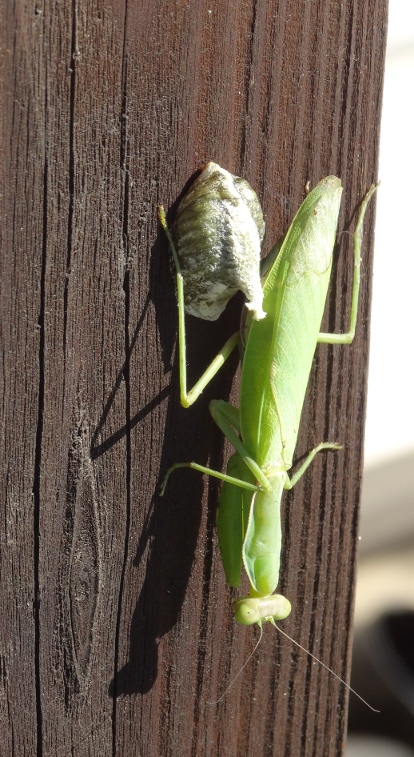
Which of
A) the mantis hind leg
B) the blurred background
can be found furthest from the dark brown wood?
the blurred background

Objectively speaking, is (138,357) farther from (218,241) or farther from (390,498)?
(390,498)

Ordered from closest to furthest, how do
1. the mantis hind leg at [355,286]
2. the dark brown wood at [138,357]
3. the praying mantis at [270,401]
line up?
the dark brown wood at [138,357] < the praying mantis at [270,401] < the mantis hind leg at [355,286]

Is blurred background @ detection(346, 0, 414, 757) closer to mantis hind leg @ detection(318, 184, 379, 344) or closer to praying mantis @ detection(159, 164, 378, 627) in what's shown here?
mantis hind leg @ detection(318, 184, 379, 344)

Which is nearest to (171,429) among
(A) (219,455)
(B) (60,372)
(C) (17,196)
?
(A) (219,455)

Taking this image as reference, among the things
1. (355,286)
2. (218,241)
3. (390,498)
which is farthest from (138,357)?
(390,498)

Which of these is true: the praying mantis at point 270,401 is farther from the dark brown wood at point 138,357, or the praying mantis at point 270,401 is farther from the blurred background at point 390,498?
the blurred background at point 390,498

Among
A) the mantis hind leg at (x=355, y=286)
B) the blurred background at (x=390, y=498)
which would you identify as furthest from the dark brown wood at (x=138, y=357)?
the blurred background at (x=390, y=498)

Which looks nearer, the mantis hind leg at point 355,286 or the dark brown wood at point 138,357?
the dark brown wood at point 138,357
